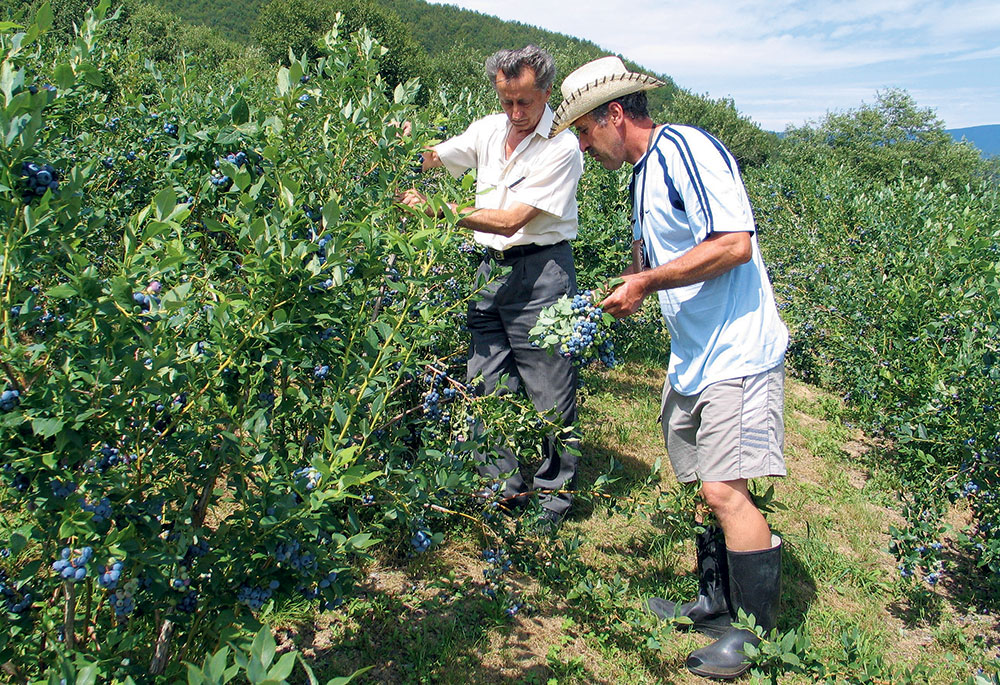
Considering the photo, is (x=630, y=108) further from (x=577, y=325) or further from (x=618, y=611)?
(x=618, y=611)

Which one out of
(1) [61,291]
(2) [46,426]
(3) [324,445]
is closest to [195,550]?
(3) [324,445]

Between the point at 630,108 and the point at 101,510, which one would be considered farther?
the point at 630,108

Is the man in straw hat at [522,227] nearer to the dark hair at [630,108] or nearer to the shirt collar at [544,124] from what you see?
the shirt collar at [544,124]

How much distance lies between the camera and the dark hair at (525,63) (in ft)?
8.65

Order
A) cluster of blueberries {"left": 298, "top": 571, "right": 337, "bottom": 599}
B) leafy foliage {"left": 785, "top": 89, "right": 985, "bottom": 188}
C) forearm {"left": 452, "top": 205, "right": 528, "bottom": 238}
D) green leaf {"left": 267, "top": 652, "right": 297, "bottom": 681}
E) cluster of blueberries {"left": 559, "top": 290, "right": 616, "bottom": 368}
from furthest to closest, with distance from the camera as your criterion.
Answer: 1. leafy foliage {"left": 785, "top": 89, "right": 985, "bottom": 188}
2. forearm {"left": 452, "top": 205, "right": 528, "bottom": 238}
3. cluster of blueberries {"left": 559, "top": 290, "right": 616, "bottom": 368}
4. cluster of blueberries {"left": 298, "top": 571, "right": 337, "bottom": 599}
5. green leaf {"left": 267, "top": 652, "right": 297, "bottom": 681}

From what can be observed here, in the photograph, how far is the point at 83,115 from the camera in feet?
9.96

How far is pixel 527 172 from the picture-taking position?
9.12 ft

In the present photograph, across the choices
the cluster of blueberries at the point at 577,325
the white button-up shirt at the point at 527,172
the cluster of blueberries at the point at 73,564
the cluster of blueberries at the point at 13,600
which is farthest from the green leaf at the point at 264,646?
the white button-up shirt at the point at 527,172

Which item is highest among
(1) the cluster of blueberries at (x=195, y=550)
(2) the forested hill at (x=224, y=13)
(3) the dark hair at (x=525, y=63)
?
(2) the forested hill at (x=224, y=13)

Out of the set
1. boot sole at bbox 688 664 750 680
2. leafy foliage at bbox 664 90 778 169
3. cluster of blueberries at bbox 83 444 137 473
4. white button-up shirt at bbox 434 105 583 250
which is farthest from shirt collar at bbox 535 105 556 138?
leafy foliage at bbox 664 90 778 169

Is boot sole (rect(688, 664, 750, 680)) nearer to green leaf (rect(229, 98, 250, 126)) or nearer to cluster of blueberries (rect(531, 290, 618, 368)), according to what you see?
cluster of blueberries (rect(531, 290, 618, 368))

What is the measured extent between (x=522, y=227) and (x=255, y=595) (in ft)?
5.62

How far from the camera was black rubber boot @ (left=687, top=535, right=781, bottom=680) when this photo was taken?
7.66 ft

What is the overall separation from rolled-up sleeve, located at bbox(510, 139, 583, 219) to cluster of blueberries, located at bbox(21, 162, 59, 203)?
166 cm
